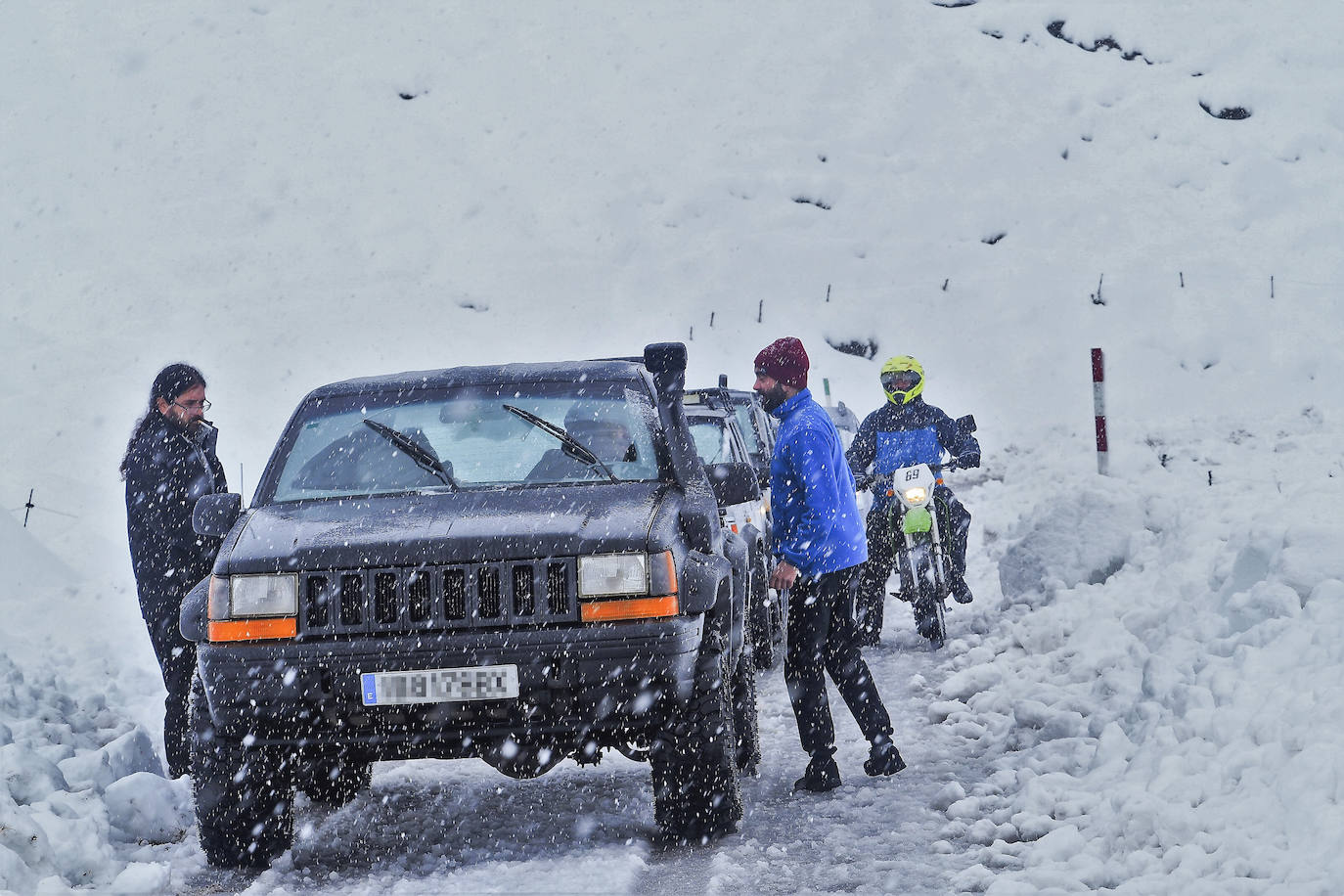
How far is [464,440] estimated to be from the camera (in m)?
6.00

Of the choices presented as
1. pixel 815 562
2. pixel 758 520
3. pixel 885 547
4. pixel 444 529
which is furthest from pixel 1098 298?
pixel 444 529

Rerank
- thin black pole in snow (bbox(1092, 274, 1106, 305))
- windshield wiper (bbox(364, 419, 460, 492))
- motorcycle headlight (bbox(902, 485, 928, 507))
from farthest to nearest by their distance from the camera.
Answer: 1. thin black pole in snow (bbox(1092, 274, 1106, 305))
2. motorcycle headlight (bbox(902, 485, 928, 507))
3. windshield wiper (bbox(364, 419, 460, 492))

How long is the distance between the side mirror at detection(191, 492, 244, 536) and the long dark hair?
116 centimetres

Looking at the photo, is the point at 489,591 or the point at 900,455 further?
the point at 900,455

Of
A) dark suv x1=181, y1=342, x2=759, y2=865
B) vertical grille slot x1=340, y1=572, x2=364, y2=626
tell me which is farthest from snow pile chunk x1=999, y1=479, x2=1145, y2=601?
vertical grille slot x1=340, y1=572, x2=364, y2=626

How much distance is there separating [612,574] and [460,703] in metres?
0.66

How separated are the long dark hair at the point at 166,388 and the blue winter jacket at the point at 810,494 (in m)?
2.64

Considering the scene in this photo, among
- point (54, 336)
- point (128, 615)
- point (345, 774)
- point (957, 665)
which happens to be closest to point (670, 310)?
point (54, 336)

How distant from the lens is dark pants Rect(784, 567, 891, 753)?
242 inches

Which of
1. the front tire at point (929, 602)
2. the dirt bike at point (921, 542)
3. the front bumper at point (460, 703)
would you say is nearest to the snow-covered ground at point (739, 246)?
the front tire at point (929, 602)

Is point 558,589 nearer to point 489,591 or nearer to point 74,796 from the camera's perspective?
point 489,591

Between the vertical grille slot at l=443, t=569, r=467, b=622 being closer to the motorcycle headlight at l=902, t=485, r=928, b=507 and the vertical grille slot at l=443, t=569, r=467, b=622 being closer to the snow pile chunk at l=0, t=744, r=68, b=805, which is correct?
the snow pile chunk at l=0, t=744, r=68, b=805

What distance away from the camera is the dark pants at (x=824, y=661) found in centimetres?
614

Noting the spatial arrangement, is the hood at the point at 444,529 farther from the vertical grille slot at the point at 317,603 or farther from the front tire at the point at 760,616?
the front tire at the point at 760,616
